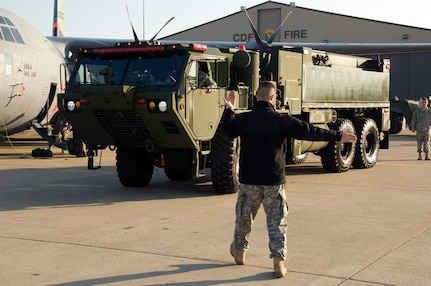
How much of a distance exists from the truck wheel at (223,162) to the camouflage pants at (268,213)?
4.20 metres

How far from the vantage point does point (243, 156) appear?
5.75 meters

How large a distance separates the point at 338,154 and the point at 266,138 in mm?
8067

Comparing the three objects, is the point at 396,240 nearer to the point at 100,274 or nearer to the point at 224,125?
the point at 224,125

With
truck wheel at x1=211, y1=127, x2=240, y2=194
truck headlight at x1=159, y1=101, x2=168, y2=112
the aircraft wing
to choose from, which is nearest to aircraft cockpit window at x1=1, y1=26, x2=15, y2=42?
truck headlight at x1=159, y1=101, x2=168, y2=112

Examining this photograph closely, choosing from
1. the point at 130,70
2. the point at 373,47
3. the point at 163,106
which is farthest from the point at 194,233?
the point at 373,47

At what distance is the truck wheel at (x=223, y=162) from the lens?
393 inches

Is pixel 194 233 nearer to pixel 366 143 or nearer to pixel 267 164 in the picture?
pixel 267 164

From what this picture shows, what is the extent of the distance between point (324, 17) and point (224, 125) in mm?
42421

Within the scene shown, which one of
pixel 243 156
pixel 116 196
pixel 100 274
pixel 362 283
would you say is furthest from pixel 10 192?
pixel 362 283

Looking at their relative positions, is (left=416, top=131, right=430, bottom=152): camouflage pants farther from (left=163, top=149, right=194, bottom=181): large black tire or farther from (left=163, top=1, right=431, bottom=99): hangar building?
(left=163, top=1, right=431, bottom=99): hangar building

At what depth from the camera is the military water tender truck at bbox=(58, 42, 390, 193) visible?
9.52 metres

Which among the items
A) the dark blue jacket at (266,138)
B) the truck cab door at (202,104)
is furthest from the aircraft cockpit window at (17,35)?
the dark blue jacket at (266,138)

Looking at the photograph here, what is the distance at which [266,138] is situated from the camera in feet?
18.5

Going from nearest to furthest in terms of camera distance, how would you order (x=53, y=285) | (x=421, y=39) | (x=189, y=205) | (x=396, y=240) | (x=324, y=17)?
1. (x=53, y=285)
2. (x=396, y=240)
3. (x=189, y=205)
4. (x=421, y=39)
5. (x=324, y=17)
